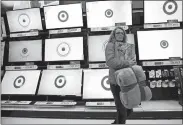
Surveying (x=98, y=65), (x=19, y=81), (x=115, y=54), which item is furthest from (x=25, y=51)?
(x=115, y=54)

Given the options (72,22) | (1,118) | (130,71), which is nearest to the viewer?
(130,71)

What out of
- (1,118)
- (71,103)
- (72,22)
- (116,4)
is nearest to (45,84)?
(71,103)

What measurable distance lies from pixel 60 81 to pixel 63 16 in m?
0.89

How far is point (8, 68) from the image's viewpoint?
2676 millimetres

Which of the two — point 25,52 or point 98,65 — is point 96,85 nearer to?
point 98,65

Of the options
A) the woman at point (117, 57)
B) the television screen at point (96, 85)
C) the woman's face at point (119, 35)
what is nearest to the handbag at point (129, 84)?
the woman at point (117, 57)

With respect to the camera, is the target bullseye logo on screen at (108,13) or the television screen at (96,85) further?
the target bullseye logo on screen at (108,13)

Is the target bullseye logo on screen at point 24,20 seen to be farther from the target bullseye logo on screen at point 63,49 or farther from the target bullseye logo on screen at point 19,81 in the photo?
the target bullseye logo on screen at point 19,81

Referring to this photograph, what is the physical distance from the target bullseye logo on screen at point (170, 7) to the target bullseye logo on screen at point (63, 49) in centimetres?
134

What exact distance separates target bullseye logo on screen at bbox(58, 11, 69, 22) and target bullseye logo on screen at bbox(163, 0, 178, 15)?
1.27 meters

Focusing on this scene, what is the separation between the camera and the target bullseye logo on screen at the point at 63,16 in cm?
267

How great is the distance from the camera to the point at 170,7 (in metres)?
2.47

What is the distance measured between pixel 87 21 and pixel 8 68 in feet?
4.09

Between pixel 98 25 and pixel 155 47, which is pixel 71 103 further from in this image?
pixel 155 47
